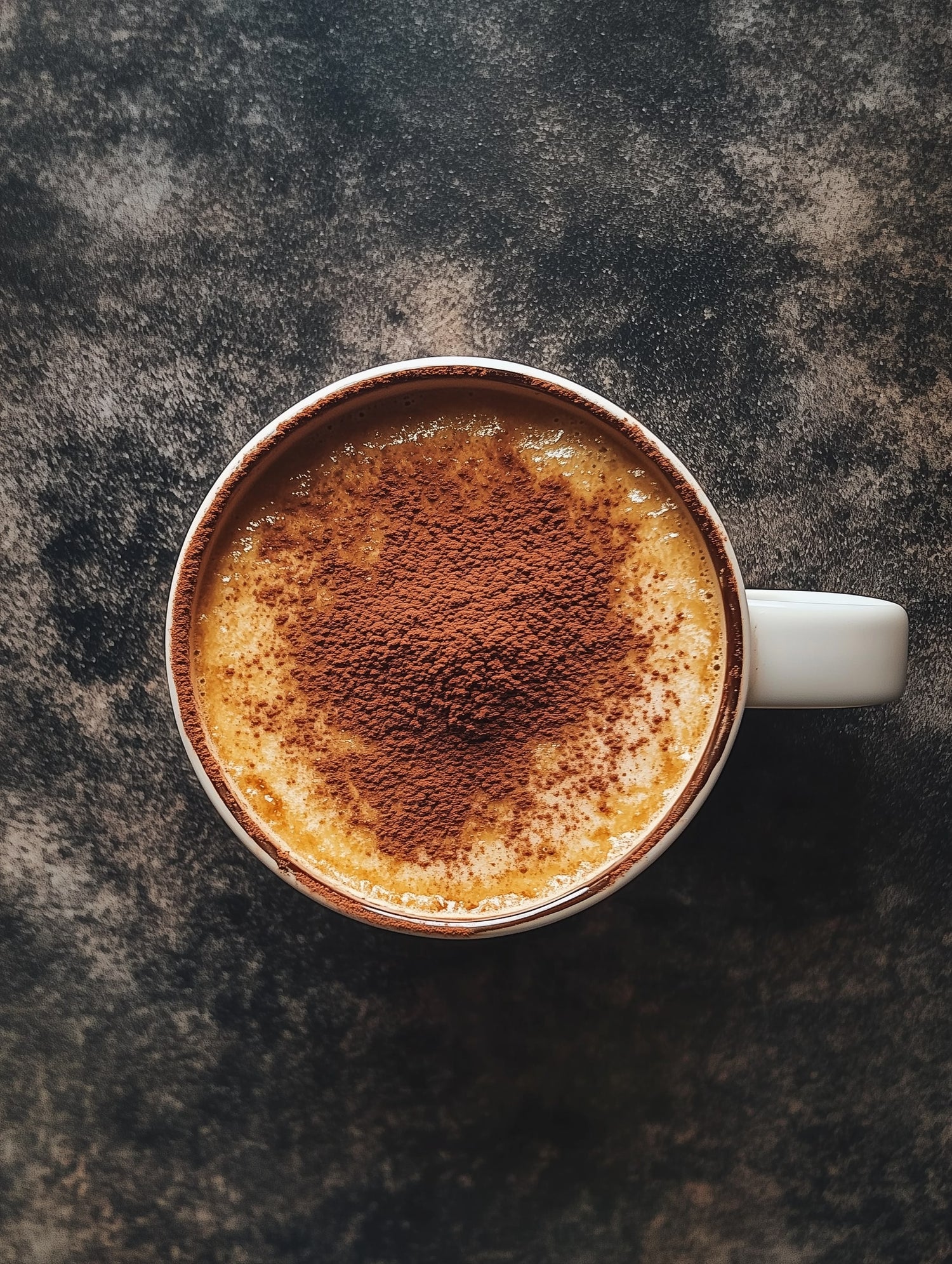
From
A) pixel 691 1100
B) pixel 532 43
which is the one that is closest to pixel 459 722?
pixel 691 1100

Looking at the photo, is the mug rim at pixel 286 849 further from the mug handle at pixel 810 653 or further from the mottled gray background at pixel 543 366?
the mottled gray background at pixel 543 366

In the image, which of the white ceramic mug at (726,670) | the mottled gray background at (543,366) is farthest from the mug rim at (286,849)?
the mottled gray background at (543,366)

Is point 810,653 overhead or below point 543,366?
below

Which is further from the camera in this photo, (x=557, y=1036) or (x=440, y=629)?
(x=557, y=1036)

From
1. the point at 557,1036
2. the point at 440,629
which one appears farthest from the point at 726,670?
the point at 557,1036

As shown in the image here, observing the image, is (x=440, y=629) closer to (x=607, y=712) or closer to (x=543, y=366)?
(x=607, y=712)

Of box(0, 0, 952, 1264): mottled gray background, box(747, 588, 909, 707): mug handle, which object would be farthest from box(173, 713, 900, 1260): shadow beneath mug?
box(747, 588, 909, 707): mug handle
